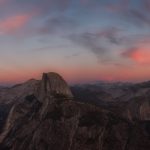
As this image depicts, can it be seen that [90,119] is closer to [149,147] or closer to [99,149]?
[99,149]

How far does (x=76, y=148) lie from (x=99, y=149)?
43.9 ft

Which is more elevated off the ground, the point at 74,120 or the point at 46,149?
the point at 74,120

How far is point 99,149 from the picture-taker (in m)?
182

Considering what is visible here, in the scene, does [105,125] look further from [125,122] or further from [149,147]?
[149,147]

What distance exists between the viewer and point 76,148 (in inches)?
7352

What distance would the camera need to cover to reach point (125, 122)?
640 feet

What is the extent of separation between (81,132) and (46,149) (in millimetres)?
23149

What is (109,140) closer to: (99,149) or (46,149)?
(99,149)

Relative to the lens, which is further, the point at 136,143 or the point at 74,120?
the point at 74,120

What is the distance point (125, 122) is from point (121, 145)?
1843 centimetres

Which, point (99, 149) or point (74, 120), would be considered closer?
point (99, 149)

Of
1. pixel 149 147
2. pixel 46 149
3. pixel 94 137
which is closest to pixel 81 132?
pixel 94 137

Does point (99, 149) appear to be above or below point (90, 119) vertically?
below

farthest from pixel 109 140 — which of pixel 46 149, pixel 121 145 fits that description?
pixel 46 149
